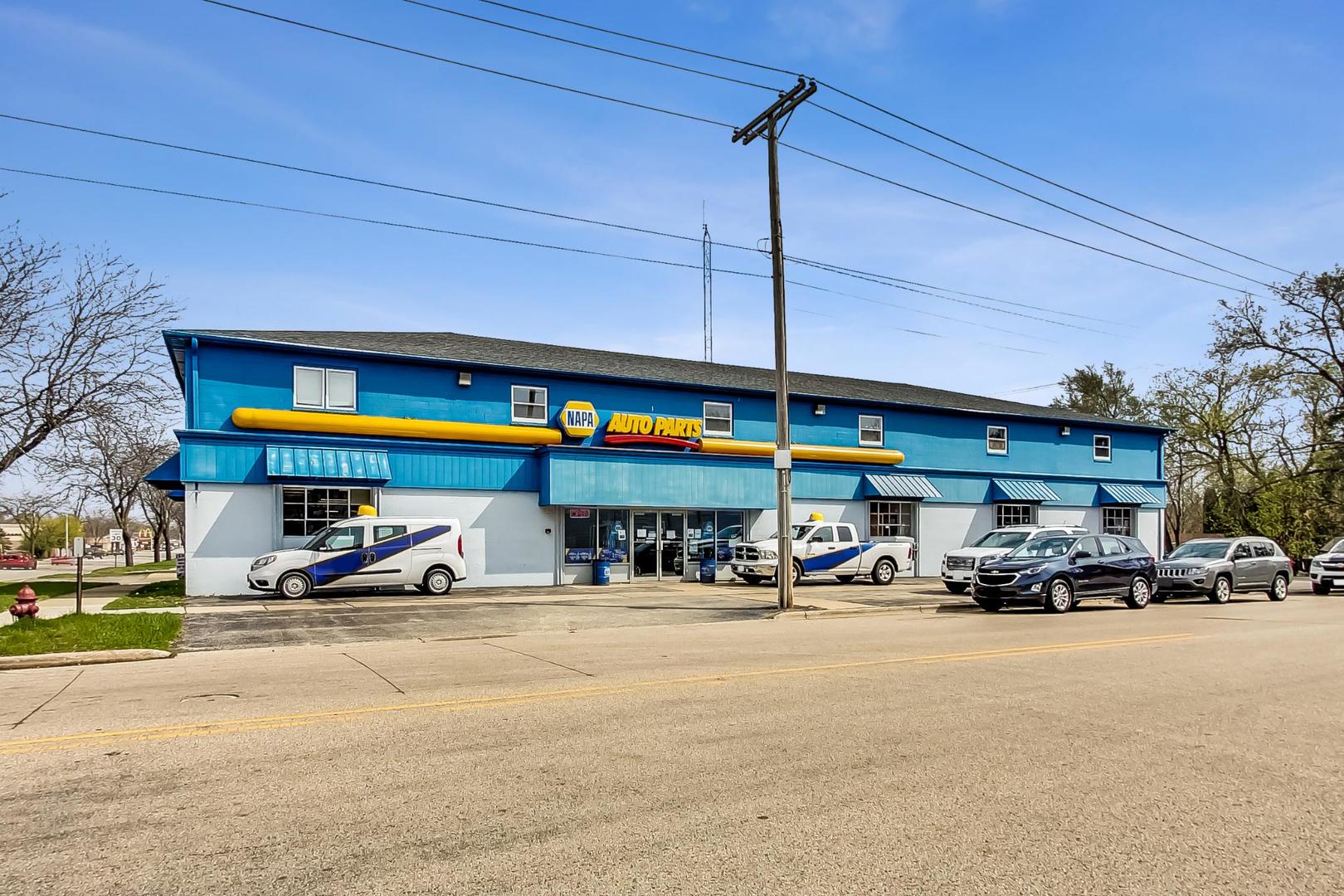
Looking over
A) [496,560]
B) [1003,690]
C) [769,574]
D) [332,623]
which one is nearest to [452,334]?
[496,560]

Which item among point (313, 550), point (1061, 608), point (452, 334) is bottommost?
point (1061, 608)

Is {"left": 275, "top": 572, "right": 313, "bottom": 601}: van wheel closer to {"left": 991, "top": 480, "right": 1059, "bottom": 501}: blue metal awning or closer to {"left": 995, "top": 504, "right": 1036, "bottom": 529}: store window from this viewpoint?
{"left": 991, "top": 480, "right": 1059, "bottom": 501}: blue metal awning

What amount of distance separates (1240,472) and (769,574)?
43.4 metres

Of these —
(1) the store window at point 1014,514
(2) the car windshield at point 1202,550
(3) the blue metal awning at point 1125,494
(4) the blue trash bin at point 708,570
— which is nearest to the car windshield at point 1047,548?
(2) the car windshield at point 1202,550

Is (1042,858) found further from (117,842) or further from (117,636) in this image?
(117,636)

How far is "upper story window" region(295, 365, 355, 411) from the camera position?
919 inches

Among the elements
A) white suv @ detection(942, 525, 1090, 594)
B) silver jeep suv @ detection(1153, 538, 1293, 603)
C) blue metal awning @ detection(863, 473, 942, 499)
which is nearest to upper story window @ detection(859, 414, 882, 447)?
blue metal awning @ detection(863, 473, 942, 499)

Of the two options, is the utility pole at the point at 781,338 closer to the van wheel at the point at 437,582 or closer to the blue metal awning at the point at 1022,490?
the van wheel at the point at 437,582

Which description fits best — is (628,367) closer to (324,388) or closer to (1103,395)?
(324,388)

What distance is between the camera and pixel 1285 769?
6012 millimetres

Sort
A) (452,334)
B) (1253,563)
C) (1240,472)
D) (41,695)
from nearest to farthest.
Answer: (41,695)
(1253,563)
(452,334)
(1240,472)

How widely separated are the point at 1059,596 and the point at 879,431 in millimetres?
14771

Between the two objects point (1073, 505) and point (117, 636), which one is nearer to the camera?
point (117, 636)

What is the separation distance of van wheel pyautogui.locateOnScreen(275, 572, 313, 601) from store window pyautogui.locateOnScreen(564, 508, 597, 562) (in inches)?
296
